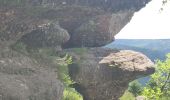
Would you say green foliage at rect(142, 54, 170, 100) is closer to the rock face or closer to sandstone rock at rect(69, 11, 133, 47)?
the rock face

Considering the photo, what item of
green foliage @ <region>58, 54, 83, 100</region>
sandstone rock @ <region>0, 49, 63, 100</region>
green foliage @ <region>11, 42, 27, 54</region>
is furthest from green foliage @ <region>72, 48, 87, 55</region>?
sandstone rock @ <region>0, 49, 63, 100</region>

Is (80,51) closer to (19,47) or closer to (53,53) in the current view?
(53,53)

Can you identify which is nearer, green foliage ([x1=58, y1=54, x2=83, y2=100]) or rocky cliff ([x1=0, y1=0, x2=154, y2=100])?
rocky cliff ([x1=0, y1=0, x2=154, y2=100])

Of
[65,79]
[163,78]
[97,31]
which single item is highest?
[97,31]

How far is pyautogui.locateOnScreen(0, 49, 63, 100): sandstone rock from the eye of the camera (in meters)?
24.6

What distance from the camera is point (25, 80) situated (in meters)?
26.2

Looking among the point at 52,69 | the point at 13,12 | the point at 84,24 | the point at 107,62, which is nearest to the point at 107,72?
the point at 107,62

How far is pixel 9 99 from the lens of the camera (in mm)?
24000

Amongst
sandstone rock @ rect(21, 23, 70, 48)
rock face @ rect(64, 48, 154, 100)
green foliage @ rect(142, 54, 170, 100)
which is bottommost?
green foliage @ rect(142, 54, 170, 100)

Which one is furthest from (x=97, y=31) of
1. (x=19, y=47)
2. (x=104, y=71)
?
(x=19, y=47)

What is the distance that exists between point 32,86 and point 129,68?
23187 millimetres

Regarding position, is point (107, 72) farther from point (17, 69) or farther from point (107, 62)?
point (17, 69)

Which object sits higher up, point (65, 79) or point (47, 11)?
point (47, 11)

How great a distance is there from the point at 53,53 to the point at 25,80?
Answer: 12.7 m
